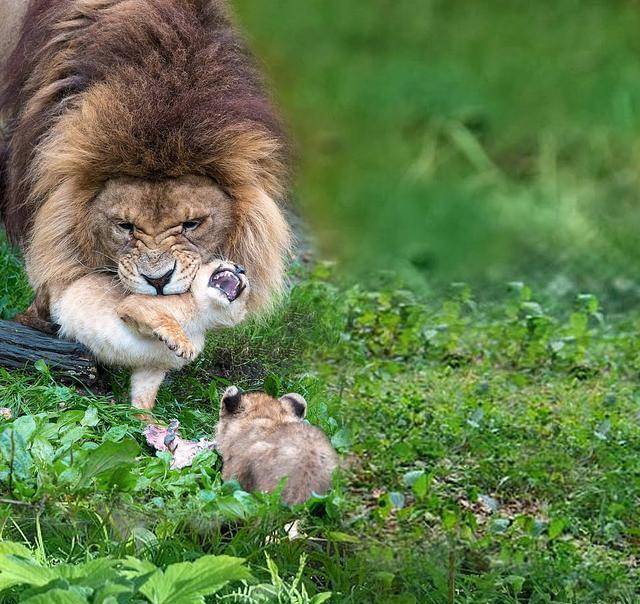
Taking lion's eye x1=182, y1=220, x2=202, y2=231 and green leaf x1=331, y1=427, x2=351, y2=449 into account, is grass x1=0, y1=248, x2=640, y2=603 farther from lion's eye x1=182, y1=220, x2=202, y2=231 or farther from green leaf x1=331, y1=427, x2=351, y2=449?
lion's eye x1=182, y1=220, x2=202, y2=231

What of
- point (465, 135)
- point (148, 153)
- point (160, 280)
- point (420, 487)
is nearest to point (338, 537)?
point (420, 487)

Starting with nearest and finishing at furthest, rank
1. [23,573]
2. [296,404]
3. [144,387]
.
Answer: [23,573] < [296,404] < [144,387]

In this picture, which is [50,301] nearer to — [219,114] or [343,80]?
[219,114]

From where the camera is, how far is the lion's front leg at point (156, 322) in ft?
14.2

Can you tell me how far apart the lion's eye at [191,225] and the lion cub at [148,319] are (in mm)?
137

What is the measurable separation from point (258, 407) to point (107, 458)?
2.32ft

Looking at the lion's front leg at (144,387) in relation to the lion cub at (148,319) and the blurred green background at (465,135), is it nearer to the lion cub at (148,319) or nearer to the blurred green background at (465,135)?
the lion cub at (148,319)

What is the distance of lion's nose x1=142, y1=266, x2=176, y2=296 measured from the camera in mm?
4344

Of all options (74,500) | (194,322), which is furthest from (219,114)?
(74,500)

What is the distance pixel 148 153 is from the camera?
436 cm

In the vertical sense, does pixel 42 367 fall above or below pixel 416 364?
above

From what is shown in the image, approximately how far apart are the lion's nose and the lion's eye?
160mm

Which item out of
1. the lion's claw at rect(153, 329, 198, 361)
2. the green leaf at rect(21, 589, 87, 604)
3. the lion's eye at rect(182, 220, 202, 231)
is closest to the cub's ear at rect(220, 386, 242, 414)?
the lion's claw at rect(153, 329, 198, 361)

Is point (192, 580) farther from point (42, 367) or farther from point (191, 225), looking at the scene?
point (42, 367)
